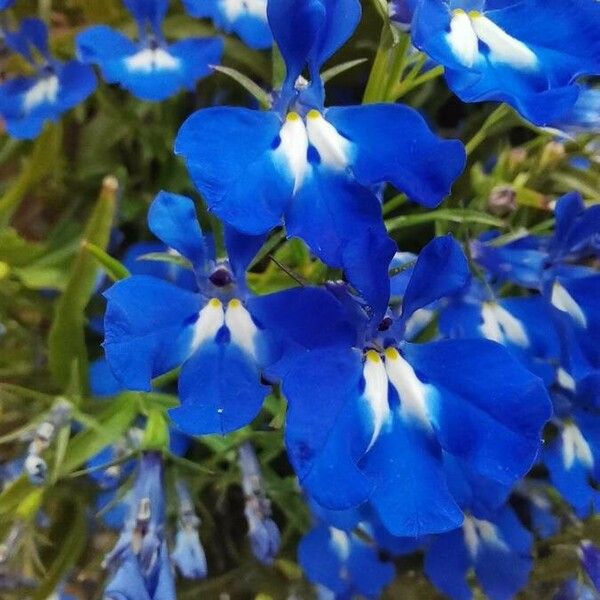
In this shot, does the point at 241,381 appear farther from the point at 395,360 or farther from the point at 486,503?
the point at 486,503

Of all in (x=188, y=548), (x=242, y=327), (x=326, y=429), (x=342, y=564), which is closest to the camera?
(x=326, y=429)

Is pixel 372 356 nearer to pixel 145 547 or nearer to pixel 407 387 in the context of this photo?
pixel 407 387

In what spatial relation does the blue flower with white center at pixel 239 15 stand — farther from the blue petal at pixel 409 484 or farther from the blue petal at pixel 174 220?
the blue petal at pixel 409 484

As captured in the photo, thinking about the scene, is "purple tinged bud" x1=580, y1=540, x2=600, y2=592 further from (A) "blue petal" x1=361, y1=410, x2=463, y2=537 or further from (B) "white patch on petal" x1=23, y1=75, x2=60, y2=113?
(B) "white patch on petal" x1=23, y1=75, x2=60, y2=113

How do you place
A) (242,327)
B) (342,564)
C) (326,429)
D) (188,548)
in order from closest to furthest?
(326,429)
(242,327)
(188,548)
(342,564)

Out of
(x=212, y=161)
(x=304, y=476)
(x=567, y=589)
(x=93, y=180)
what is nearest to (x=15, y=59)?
(x=93, y=180)

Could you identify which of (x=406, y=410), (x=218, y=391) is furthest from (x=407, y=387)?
(x=218, y=391)
